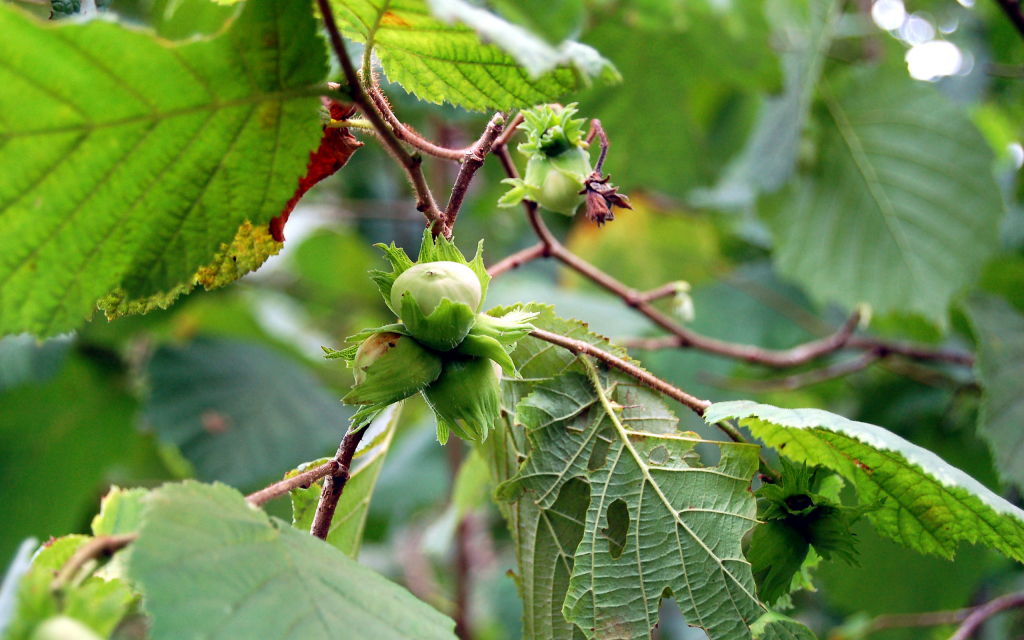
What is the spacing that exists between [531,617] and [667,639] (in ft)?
6.40

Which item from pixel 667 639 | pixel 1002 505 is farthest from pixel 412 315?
pixel 667 639

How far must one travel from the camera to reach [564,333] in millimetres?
713

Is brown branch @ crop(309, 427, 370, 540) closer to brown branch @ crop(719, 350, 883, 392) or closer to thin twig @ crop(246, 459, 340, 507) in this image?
thin twig @ crop(246, 459, 340, 507)

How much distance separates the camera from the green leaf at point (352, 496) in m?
0.68

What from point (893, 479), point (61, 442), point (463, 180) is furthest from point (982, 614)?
point (61, 442)

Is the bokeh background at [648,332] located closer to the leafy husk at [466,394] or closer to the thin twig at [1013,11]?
the thin twig at [1013,11]

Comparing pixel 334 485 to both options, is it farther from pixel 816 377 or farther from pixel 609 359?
pixel 816 377

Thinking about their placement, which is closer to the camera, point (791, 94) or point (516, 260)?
point (516, 260)

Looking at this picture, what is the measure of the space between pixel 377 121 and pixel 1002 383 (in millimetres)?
1225

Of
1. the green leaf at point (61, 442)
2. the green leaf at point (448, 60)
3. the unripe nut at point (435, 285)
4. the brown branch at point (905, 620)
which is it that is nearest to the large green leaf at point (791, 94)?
the brown branch at point (905, 620)

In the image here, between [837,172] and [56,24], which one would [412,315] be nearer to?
[56,24]

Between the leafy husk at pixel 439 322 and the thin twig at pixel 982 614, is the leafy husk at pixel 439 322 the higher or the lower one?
the higher one

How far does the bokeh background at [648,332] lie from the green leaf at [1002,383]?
0.77ft

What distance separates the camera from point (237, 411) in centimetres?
183
